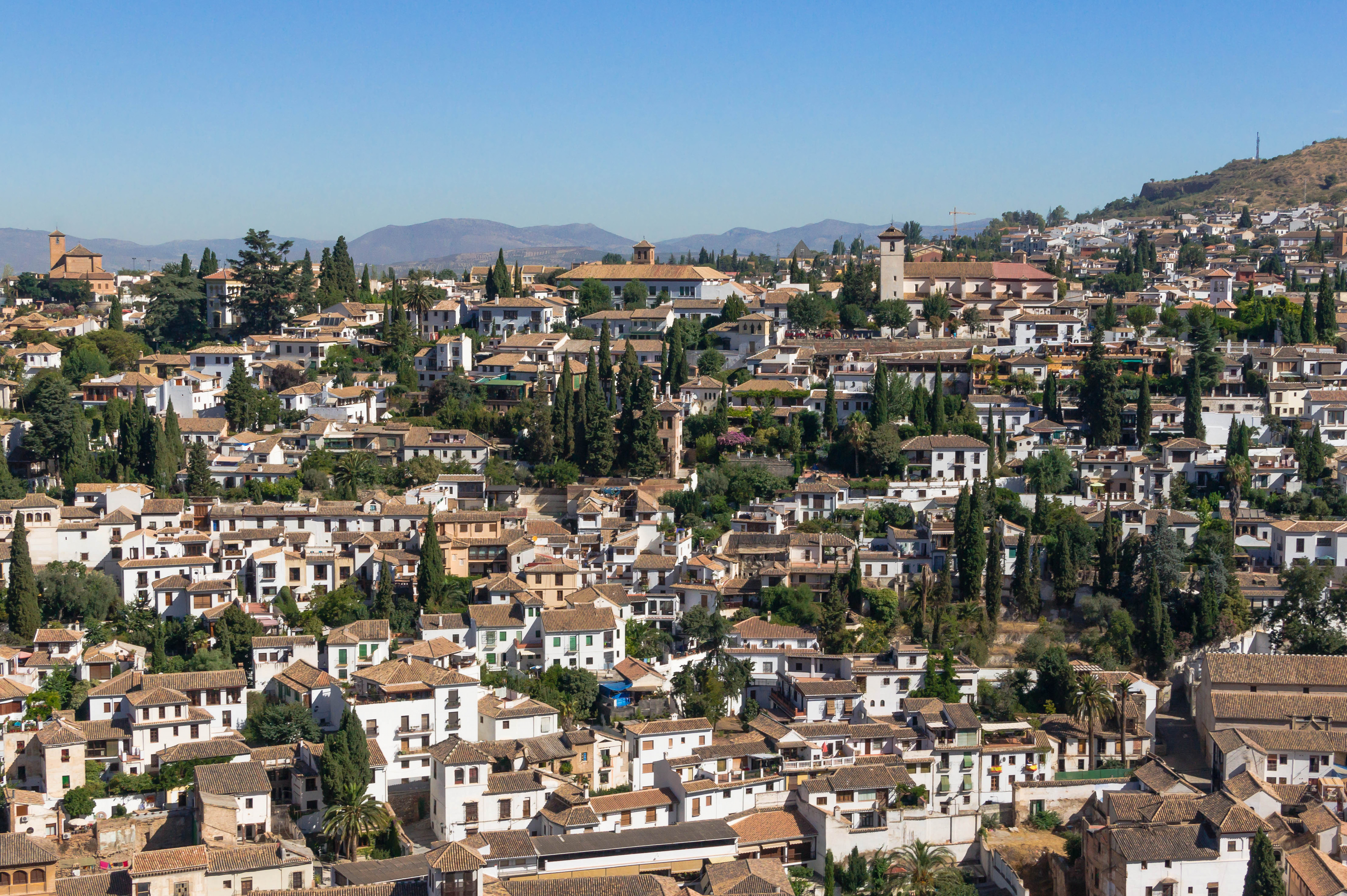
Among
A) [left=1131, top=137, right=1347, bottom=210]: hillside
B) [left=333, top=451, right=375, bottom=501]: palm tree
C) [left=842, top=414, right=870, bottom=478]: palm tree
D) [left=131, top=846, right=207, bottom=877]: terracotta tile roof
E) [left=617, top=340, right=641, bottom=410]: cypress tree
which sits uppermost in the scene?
[left=1131, top=137, right=1347, bottom=210]: hillside

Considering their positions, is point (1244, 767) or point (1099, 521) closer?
point (1244, 767)

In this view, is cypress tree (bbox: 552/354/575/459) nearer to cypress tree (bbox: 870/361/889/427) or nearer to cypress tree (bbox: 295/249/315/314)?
cypress tree (bbox: 870/361/889/427)

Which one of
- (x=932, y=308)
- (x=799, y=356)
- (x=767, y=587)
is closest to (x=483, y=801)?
(x=767, y=587)

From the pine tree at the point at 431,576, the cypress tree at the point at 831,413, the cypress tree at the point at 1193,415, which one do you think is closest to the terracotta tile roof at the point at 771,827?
the pine tree at the point at 431,576

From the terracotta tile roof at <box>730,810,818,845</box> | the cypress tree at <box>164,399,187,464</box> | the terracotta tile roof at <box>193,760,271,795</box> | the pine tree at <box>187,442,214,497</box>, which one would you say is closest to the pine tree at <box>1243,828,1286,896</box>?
the terracotta tile roof at <box>730,810,818,845</box>

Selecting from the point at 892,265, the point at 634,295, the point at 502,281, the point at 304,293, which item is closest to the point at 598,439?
the point at 634,295

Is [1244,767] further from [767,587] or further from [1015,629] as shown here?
[767,587]

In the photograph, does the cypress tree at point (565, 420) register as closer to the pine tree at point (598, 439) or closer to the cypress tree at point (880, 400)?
the pine tree at point (598, 439)
